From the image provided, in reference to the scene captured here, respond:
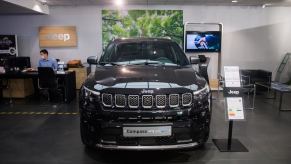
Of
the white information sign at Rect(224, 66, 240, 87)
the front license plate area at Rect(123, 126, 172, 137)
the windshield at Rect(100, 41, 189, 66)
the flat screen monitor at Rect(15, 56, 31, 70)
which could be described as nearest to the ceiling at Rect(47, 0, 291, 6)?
the flat screen monitor at Rect(15, 56, 31, 70)

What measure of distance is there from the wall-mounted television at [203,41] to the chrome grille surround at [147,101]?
5.74 m

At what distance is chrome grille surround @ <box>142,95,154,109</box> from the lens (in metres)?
2.71

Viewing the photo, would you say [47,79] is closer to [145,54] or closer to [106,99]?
[145,54]

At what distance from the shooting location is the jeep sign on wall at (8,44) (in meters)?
8.23

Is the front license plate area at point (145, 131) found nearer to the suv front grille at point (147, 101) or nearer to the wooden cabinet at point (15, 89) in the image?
the suv front grille at point (147, 101)

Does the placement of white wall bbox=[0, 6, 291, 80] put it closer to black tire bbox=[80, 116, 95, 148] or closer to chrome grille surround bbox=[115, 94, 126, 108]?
black tire bbox=[80, 116, 95, 148]

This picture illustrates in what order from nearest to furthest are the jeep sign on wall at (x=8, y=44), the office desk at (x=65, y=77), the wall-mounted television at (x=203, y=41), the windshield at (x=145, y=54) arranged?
the windshield at (x=145, y=54) < the office desk at (x=65, y=77) < the wall-mounted television at (x=203, y=41) < the jeep sign on wall at (x=8, y=44)

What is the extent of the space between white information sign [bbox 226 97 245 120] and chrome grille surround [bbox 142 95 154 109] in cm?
119

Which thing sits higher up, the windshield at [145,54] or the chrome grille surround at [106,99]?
the windshield at [145,54]

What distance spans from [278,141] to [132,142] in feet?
7.72

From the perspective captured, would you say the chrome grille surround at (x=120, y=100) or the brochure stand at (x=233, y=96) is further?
the brochure stand at (x=233, y=96)

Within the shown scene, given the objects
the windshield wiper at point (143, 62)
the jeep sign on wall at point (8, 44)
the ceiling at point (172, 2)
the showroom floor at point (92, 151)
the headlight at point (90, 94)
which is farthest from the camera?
the jeep sign on wall at point (8, 44)

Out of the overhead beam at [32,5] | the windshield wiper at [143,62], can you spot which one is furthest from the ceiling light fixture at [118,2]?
the windshield wiper at [143,62]

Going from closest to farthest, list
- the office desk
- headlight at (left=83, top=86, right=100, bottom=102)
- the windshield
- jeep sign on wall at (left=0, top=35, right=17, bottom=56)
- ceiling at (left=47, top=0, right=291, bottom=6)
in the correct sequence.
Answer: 1. headlight at (left=83, top=86, right=100, bottom=102)
2. the windshield
3. the office desk
4. ceiling at (left=47, top=0, right=291, bottom=6)
5. jeep sign on wall at (left=0, top=35, right=17, bottom=56)
